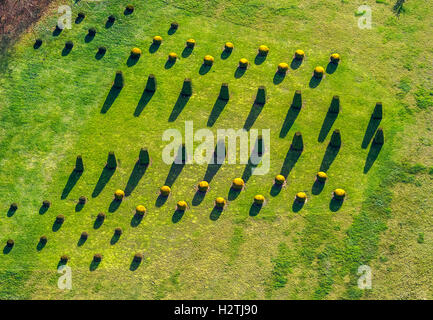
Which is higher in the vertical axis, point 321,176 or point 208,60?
point 208,60

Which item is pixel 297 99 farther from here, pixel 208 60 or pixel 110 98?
pixel 110 98

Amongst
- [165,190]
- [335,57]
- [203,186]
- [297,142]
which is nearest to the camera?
[165,190]

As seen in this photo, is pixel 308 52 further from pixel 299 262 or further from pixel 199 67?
pixel 299 262

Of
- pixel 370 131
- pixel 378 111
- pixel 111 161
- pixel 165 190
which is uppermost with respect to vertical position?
pixel 378 111

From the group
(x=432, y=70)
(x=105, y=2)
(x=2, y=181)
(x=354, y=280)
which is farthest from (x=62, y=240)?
(x=432, y=70)

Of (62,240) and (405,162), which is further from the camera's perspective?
(405,162)

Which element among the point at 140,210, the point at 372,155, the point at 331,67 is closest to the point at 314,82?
the point at 331,67

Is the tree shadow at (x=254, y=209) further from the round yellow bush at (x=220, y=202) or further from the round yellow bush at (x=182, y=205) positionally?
the round yellow bush at (x=182, y=205)
